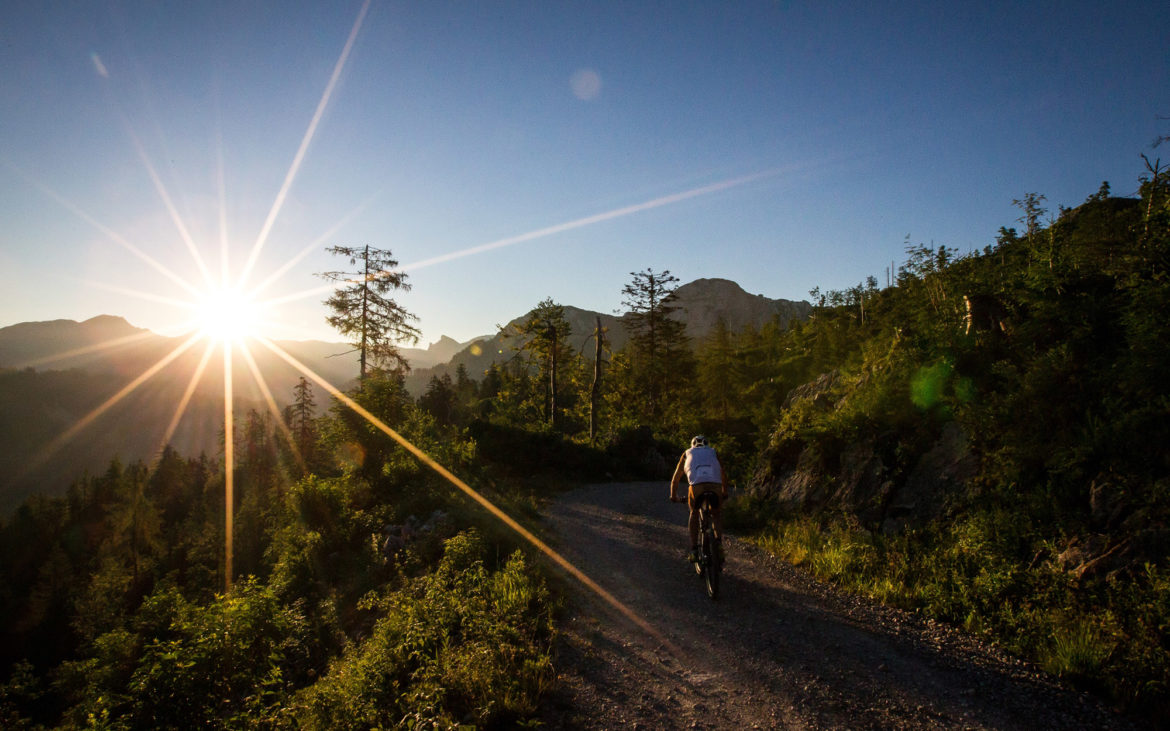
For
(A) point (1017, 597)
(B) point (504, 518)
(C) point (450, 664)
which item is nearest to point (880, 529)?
(A) point (1017, 597)

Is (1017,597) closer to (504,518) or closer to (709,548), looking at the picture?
(709,548)

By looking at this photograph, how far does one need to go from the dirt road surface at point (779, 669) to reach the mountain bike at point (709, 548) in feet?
0.87

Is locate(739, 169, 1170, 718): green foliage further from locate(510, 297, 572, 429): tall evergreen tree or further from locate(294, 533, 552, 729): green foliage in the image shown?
locate(510, 297, 572, 429): tall evergreen tree

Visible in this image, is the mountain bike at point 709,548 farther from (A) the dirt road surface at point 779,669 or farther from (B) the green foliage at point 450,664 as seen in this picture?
(B) the green foliage at point 450,664

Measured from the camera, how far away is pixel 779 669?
5.16m

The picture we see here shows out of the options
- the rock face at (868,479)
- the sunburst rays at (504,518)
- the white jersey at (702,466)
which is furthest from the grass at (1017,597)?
the sunburst rays at (504,518)

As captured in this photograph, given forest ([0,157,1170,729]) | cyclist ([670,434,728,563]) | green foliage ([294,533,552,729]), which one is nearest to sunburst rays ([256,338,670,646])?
forest ([0,157,1170,729])

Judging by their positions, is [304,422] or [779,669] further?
[304,422]

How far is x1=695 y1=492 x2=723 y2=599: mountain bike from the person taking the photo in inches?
285

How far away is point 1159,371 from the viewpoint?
237 inches

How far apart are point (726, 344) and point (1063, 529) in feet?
119

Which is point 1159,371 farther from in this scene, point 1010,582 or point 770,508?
point 770,508

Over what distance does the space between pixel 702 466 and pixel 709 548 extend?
1245mm

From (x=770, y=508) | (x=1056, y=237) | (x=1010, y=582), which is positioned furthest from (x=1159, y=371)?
(x=770, y=508)
